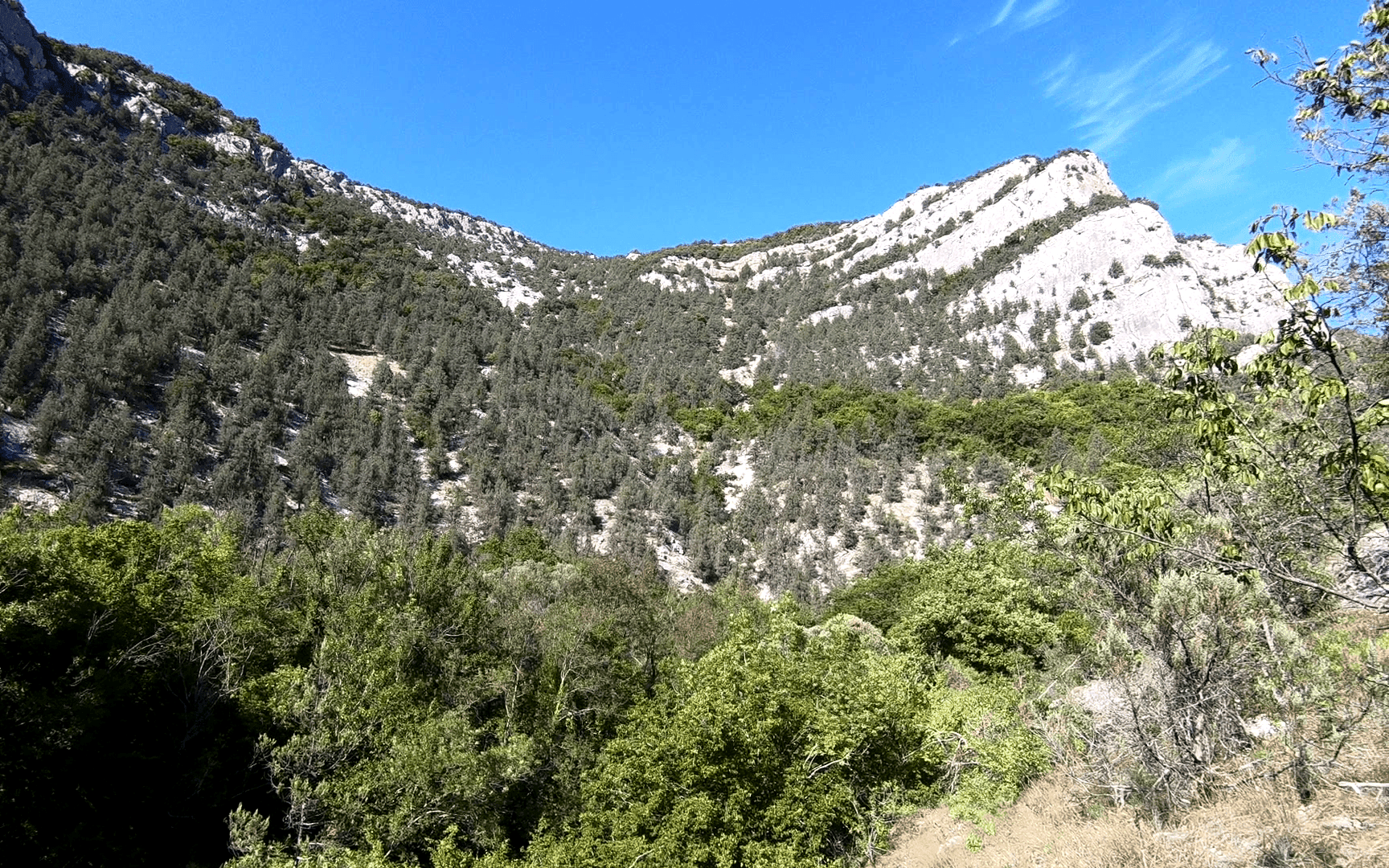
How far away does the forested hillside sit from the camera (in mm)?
8117

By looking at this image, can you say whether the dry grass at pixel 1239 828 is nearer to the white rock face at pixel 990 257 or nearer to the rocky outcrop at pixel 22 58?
the white rock face at pixel 990 257

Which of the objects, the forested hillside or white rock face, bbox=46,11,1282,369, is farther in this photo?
white rock face, bbox=46,11,1282,369

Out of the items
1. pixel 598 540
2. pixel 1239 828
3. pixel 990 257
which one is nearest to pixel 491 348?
pixel 598 540

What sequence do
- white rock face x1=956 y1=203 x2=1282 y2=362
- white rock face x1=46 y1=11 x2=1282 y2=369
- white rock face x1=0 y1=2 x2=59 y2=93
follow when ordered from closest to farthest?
white rock face x1=0 y1=2 x2=59 y2=93
white rock face x1=956 y1=203 x2=1282 y2=362
white rock face x1=46 y1=11 x2=1282 y2=369

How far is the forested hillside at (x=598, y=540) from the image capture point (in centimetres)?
812

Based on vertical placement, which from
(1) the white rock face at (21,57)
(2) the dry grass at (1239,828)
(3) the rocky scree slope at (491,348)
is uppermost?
(1) the white rock face at (21,57)

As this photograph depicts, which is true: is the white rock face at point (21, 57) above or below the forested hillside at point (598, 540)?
above

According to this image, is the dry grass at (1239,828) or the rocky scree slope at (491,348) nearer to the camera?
the dry grass at (1239,828)

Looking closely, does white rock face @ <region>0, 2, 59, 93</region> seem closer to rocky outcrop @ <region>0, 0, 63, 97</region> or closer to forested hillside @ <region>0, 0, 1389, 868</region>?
rocky outcrop @ <region>0, 0, 63, 97</region>

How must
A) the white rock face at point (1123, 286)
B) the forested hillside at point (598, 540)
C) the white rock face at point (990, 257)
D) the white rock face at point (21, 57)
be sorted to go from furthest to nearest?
the white rock face at point (990, 257) < the white rock face at point (1123, 286) < the white rock face at point (21, 57) < the forested hillside at point (598, 540)

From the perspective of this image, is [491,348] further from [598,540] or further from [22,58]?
[22,58]

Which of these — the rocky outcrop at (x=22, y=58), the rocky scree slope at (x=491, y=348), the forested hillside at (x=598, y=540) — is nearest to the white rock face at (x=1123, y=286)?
the rocky scree slope at (x=491, y=348)

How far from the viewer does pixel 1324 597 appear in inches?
361

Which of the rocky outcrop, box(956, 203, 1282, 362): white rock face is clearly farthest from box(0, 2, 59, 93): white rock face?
box(956, 203, 1282, 362): white rock face
